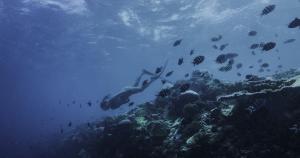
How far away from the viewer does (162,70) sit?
56.4 feet

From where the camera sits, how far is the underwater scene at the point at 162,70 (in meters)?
7.95

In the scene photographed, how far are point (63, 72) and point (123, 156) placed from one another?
5350cm

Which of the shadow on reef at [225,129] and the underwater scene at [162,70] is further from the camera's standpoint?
the underwater scene at [162,70]

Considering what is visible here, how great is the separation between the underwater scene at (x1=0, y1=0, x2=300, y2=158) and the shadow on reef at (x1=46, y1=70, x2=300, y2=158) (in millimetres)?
26

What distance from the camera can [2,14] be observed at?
A: 2814cm

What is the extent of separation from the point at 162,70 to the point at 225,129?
30.8 ft

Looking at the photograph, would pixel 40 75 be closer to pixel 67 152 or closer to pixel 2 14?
pixel 2 14

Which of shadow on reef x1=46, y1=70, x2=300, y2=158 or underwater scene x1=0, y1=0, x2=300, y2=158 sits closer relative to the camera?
shadow on reef x1=46, y1=70, x2=300, y2=158

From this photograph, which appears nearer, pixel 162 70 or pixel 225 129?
pixel 225 129

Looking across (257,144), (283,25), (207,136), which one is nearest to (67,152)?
(207,136)

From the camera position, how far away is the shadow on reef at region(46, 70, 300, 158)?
7.30 meters

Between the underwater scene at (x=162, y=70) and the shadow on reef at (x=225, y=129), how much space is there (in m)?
0.03

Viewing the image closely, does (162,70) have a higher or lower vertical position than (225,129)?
higher

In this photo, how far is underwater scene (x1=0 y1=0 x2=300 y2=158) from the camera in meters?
7.95
